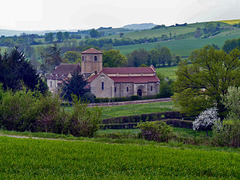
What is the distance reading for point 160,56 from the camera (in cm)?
11550

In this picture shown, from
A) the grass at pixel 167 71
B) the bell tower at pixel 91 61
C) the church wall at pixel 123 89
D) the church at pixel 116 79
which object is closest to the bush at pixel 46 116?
the church at pixel 116 79

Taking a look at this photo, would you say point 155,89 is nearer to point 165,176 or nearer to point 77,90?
point 77,90

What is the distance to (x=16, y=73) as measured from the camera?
146 ft

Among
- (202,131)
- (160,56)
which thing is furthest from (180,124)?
(160,56)

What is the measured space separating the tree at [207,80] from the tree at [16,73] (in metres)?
20.0

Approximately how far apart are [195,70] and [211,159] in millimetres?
30505

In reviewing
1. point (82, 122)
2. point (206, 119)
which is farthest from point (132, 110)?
point (82, 122)

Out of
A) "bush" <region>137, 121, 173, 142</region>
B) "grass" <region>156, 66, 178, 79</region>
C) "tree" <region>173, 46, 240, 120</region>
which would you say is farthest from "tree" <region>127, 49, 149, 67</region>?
"bush" <region>137, 121, 173, 142</region>

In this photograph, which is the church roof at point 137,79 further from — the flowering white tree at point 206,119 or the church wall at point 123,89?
the flowering white tree at point 206,119

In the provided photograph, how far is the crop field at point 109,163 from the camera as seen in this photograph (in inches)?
465

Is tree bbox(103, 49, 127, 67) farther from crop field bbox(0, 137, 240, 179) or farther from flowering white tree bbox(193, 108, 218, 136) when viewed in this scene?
crop field bbox(0, 137, 240, 179)

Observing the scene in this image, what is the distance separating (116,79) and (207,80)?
99.3 feet

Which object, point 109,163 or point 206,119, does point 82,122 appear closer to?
point 109,163

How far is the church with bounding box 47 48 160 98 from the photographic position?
67.2 meters
